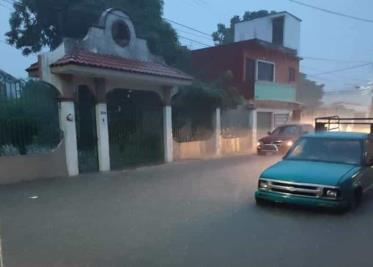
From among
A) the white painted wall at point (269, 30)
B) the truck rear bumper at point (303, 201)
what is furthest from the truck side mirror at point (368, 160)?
the white painted wall at point (269, 30)

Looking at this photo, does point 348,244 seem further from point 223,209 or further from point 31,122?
point 31,122

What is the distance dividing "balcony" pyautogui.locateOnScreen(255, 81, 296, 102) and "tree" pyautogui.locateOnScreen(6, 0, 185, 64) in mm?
5396

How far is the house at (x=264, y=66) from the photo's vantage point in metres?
20.6

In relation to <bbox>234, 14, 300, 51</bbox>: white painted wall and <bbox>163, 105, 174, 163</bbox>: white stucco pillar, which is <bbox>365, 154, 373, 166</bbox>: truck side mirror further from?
<bbox>234, 14, 300, 51</bbox>: white painted wall

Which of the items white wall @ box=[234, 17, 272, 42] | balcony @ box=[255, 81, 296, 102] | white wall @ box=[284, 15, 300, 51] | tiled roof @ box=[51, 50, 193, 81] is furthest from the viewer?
white wall @ box=[234, 17, 272, 42]

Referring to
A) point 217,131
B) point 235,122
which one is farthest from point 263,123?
point 217,131

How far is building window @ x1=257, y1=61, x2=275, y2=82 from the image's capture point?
21719 millimetres

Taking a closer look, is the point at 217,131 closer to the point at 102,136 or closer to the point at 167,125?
the point at 167,125

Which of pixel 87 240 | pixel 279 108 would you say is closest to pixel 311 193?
pixel 87 240

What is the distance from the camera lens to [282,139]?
16188 mm

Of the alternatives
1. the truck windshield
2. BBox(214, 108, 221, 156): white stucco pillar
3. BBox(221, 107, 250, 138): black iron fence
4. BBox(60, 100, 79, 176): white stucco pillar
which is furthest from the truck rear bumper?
BBox(221, 107, 250, 138): black iron fence

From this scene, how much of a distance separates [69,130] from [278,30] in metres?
19.5

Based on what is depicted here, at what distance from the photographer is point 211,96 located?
54.0 ft

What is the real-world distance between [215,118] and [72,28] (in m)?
10.1
